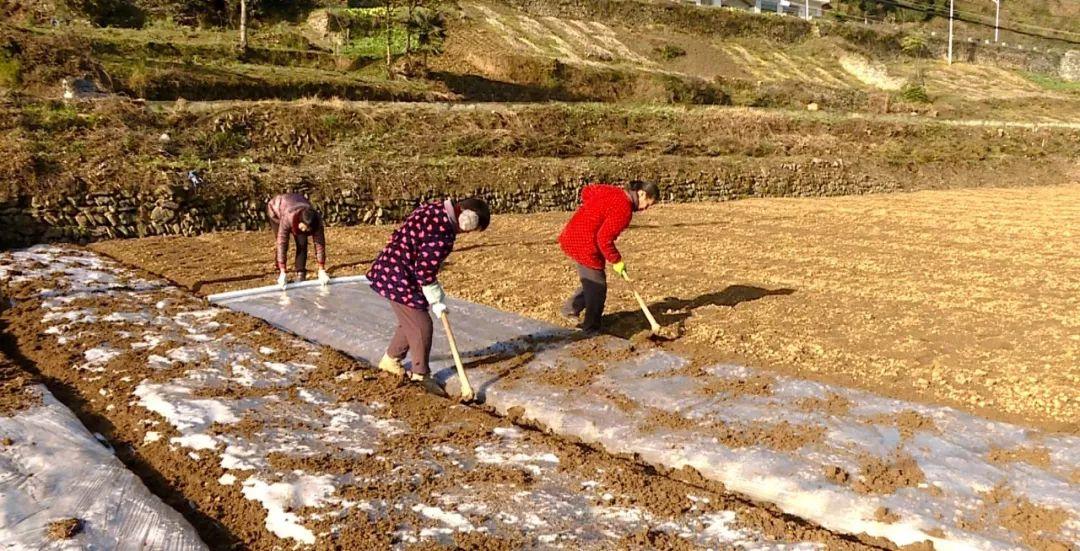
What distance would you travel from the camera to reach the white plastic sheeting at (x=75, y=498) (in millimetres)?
3170

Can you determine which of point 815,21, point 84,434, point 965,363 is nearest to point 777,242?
point 965,363

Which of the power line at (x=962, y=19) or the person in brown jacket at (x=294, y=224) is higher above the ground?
the power line at (x=962, y=19)

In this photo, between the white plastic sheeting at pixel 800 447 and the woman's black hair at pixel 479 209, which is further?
the woman's black hair at pixel 479 209

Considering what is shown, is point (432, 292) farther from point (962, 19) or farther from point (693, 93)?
point (962, 19)

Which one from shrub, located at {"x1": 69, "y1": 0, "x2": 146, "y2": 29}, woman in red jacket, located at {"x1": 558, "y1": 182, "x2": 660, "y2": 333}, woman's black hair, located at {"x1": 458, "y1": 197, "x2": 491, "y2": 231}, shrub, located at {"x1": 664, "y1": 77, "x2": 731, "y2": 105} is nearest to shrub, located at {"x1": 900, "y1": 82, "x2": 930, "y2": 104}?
shrub, located at {"x1": 664, "y1": 77, "x2": 731, "y2": 105}

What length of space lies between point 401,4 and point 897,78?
104 ft

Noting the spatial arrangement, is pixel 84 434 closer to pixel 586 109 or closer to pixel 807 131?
pixel 586 109

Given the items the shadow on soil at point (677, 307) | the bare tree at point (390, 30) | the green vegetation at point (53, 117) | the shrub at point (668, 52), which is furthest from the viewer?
the shrub at point (668, 52)

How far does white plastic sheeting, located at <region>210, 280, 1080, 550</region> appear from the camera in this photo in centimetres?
358

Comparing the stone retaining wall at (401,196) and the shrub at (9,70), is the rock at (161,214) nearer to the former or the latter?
the stone retaining wall at (401,196)

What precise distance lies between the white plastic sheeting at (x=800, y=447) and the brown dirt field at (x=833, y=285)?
64 centimetres

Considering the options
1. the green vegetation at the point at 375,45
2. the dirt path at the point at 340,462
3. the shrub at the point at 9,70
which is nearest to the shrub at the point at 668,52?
the green vegetation at the point at 375,45

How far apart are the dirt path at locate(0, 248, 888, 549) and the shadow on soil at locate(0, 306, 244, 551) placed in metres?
0.01

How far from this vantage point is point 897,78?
159ft
